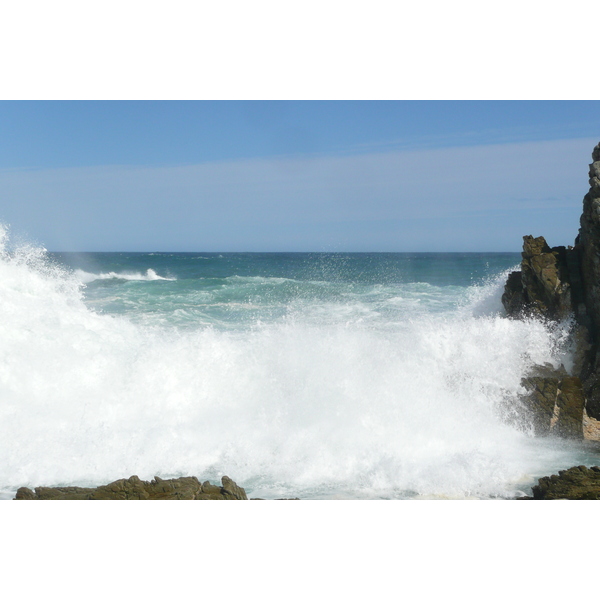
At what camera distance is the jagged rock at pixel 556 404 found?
23.2ft

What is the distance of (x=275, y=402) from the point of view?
24.8 ft

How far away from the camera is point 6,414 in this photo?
697 cm

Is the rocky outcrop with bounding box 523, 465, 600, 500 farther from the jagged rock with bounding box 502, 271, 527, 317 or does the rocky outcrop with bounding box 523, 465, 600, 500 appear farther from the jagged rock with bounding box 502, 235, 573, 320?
the jagged rock with bounding box 502, 271, 527, 317

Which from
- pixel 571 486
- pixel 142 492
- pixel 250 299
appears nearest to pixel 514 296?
pixel 571 486

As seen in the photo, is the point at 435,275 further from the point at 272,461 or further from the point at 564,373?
the point at 272,461

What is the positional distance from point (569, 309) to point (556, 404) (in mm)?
1811

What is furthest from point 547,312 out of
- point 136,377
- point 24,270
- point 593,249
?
point 24,270

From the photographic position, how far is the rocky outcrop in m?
4.75

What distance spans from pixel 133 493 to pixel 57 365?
13.1ft

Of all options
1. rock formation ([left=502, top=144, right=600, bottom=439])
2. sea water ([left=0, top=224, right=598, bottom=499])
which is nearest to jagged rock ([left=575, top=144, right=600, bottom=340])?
rock formation ([left=502, top=144, right=600, bottom=439])

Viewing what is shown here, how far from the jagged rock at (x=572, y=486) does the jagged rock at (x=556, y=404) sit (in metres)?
2.08

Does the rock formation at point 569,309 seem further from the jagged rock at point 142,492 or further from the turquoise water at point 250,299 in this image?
the turquoise water at point 250,299

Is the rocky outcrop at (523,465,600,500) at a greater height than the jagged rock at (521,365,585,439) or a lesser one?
lesser

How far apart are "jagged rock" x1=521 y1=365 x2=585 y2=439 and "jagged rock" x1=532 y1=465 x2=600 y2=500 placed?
6.81 ft
